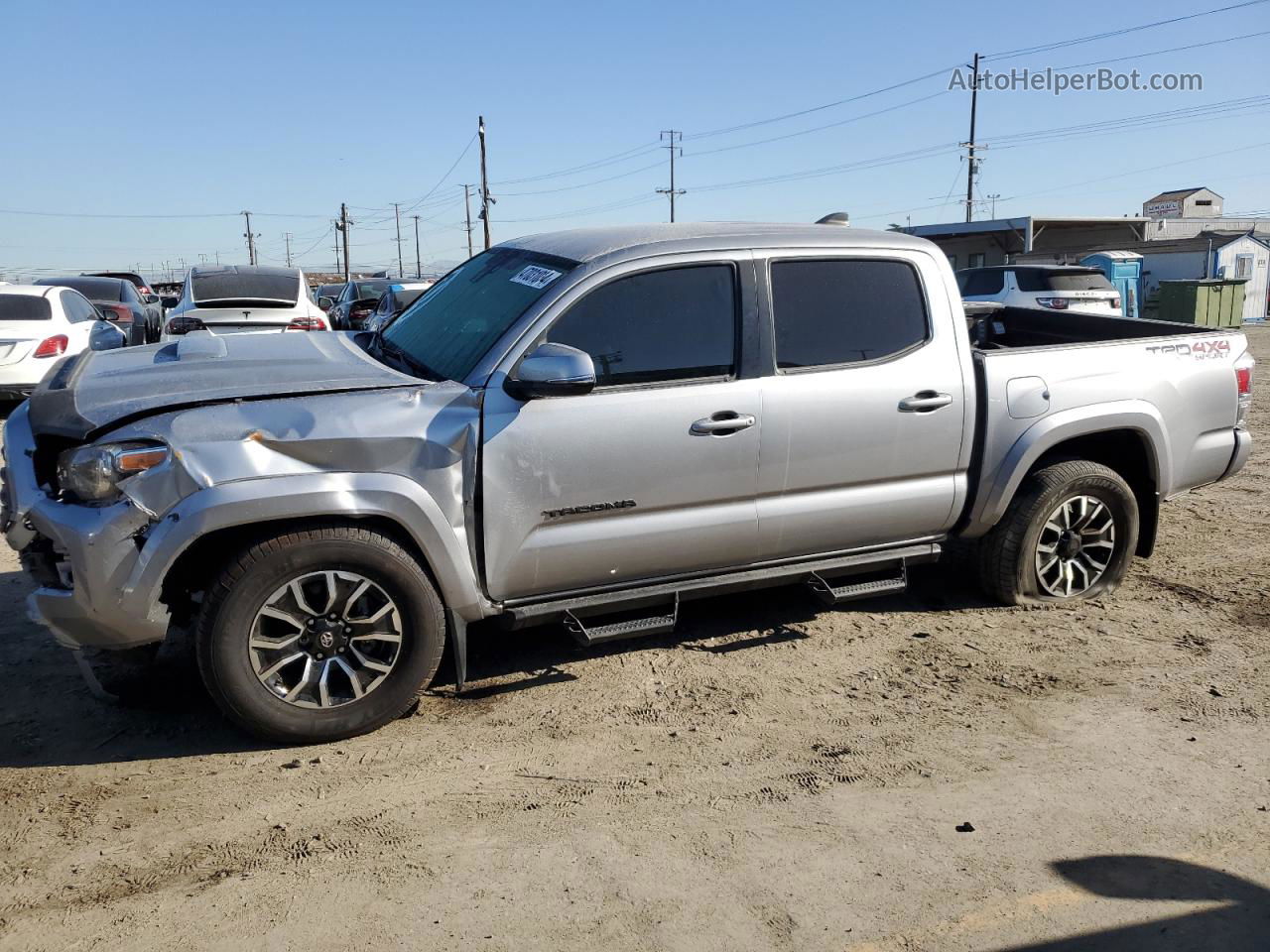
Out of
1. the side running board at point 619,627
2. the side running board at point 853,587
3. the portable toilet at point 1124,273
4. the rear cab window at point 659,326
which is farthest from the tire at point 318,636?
the portable toilet at point 1124,273

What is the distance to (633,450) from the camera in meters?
4.22

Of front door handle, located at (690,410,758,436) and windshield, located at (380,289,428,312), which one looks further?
windshield, located at (380,289,428,312)

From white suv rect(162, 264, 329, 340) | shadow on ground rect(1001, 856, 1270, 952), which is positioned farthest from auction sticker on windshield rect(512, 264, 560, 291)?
white suv rect(162, 264, 329, 340)

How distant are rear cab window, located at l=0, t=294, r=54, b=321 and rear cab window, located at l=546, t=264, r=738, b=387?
9678mm

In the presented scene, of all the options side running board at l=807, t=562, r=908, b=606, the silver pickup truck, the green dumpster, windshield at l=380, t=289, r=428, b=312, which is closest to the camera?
the silver pickup truck

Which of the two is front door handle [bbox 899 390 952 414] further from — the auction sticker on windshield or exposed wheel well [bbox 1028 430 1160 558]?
the auction sticker on windshield

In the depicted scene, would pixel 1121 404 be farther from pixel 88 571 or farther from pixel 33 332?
pixel 33 332

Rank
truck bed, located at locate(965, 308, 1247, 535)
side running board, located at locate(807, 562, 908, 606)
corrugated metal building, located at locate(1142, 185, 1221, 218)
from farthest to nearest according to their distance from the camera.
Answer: corrugated metal building, located at locate(1142, 185, 1221, 218) < truck bed, located at locate(965, 308, 1247, 535) < side running board, located at locate(807, 562, 908, 606)

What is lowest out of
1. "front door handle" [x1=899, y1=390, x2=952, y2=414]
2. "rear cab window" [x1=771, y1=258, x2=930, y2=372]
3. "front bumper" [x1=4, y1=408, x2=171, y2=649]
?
"front bumper" [x1=4, y1=408, x2=171, y2=649]

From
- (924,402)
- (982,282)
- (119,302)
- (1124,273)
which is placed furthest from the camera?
(1124,273)

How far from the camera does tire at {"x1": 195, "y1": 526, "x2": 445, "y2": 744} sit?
370 cm

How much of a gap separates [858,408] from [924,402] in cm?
35

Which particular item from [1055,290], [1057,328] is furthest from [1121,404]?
[1055,290]

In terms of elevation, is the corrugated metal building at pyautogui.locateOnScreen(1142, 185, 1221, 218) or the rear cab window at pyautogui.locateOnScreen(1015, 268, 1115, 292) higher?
the corrugated metal building at pyautogui.locateOnScreen(1142, 185, 1221, 218)
